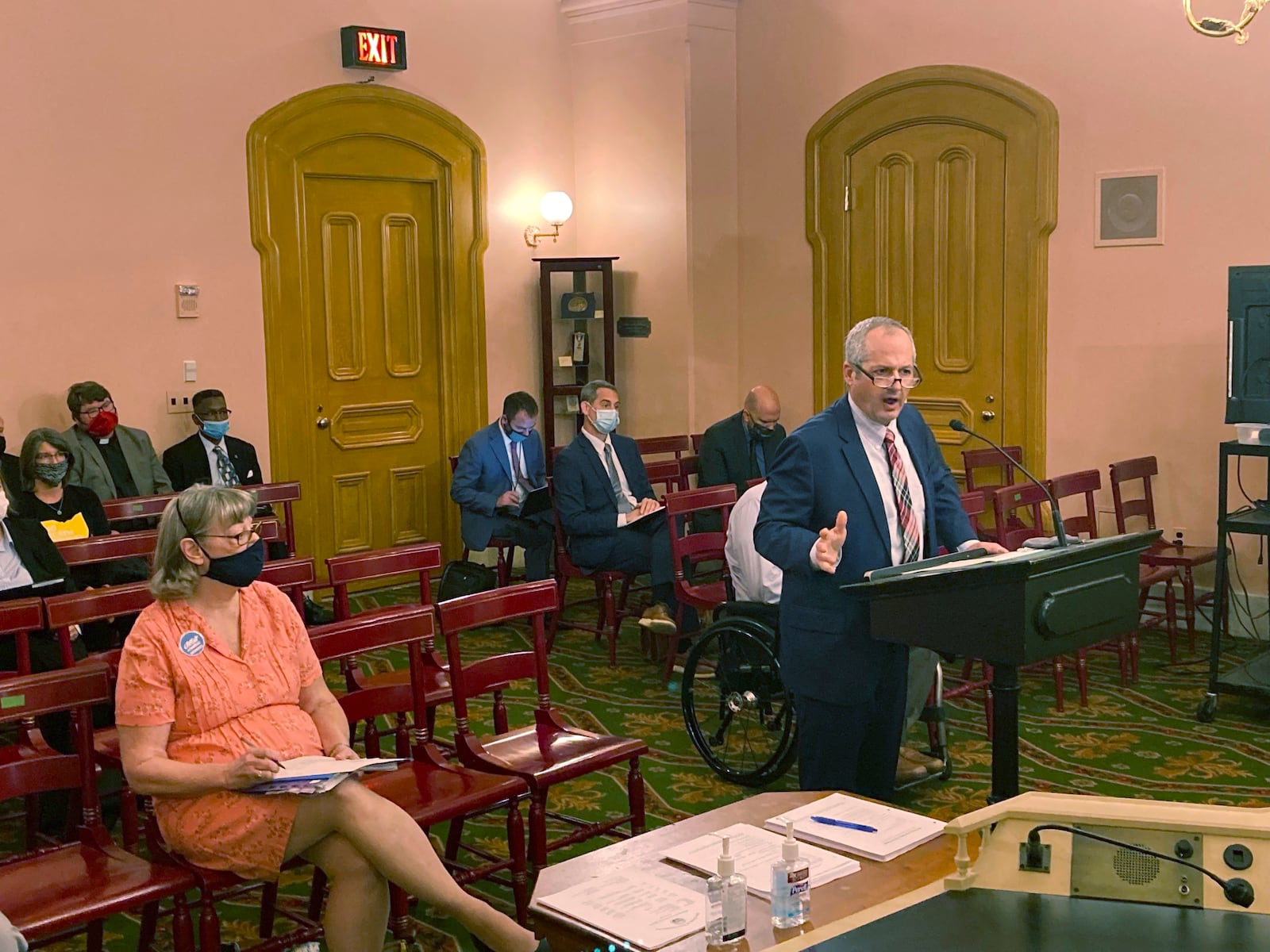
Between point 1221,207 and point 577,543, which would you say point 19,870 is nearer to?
point 577,543

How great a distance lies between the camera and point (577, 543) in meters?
7.13

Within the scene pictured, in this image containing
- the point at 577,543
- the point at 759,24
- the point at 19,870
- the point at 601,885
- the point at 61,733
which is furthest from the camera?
the point at 759,24

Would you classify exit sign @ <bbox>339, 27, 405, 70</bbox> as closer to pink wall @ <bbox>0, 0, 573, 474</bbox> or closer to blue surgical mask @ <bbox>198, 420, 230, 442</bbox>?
pink wall @ <bbox>0, 0, 573, 474</bbox>

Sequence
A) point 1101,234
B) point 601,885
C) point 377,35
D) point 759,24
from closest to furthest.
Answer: point 601,885, point 1101,234, point 377,35, point 759,24

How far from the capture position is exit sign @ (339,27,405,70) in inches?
324

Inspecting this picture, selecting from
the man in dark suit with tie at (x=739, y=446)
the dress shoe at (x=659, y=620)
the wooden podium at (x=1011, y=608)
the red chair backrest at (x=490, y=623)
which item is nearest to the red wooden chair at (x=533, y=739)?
the red chair backrest at (x=490, y=623)

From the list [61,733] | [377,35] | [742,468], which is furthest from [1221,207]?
[61,733]

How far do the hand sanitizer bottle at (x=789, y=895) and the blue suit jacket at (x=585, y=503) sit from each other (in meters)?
4.70

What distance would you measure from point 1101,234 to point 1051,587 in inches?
216

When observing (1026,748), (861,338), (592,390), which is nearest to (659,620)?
(592,390)

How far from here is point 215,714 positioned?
3420 millimetres

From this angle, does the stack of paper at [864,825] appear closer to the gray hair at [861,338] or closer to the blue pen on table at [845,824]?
the blue pen on table at [845,824]

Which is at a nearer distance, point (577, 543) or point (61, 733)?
point (61, 733)

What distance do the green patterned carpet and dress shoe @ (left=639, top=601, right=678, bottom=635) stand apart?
217 millimetres
